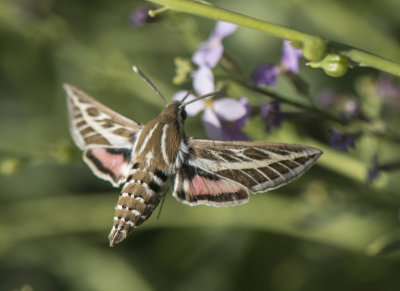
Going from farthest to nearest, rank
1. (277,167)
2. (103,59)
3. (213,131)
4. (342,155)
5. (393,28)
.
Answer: (393,28)
(103,59)
(342,155)
(213,131)
(277,167)

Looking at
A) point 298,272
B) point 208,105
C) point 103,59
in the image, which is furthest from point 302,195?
point 103,59

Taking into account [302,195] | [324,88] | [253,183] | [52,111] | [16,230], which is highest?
[253,183]

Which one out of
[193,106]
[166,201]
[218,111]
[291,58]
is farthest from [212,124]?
[166,201]

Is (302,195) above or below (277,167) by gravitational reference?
below

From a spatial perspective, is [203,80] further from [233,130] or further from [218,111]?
[233,130]

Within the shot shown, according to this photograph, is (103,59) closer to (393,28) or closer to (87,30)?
(87,30)
